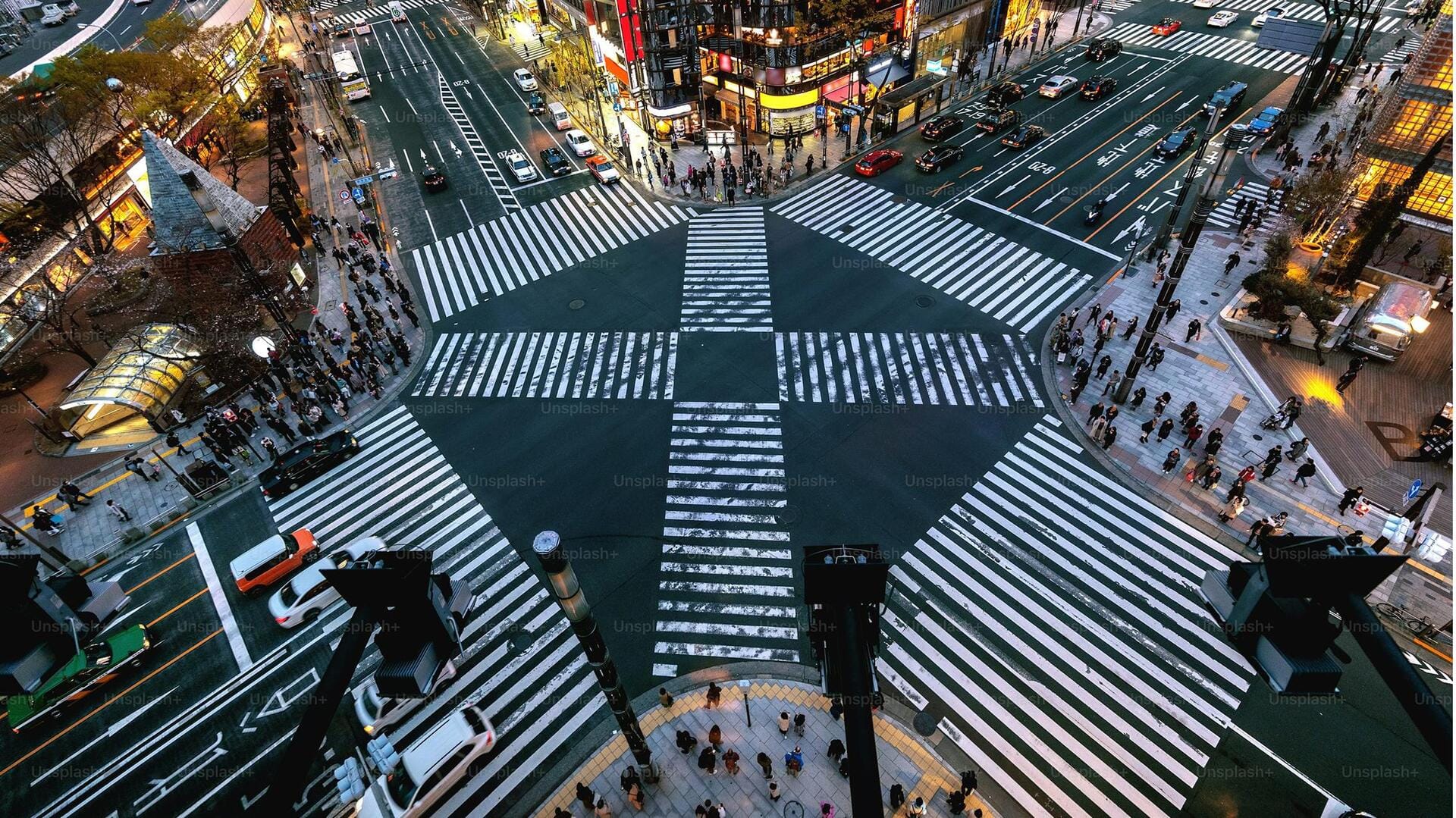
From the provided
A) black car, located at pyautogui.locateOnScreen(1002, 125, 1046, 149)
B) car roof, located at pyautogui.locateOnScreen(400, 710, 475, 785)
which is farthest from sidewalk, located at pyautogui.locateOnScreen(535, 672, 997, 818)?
black car, located at pyautogui.locateOnScreen(1002, 125, 1046, 149)

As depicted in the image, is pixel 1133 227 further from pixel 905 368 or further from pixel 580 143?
pixel 580 143

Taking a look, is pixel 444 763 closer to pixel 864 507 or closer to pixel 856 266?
pixel 864 507

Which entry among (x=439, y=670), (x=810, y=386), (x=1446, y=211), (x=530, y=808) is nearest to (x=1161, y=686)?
(x=810, y=386)

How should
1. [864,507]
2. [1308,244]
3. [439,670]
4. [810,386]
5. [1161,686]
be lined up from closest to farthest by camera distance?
[439,670]
[1161,686]
[864,507]
[810,386]
[1308,244]

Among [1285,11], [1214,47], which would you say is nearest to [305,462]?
[1214,47]

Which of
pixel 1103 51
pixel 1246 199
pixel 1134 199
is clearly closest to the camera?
pixel 1246 199

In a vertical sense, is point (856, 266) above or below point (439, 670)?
below

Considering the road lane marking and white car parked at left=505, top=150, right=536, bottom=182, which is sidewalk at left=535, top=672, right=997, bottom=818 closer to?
the road lane marking
